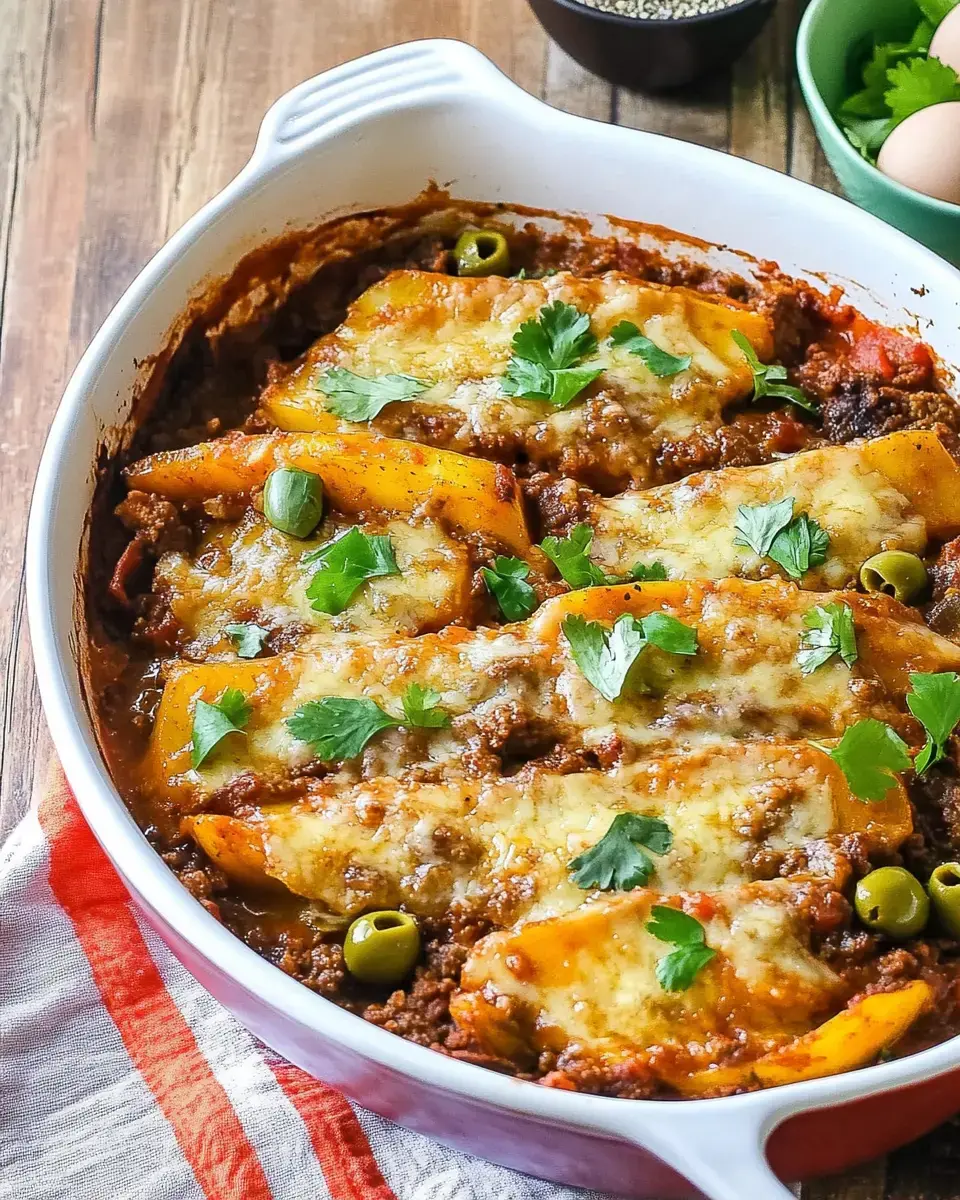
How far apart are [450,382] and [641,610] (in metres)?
0.75

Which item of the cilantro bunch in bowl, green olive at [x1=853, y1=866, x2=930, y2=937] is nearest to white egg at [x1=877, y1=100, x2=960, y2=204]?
the cilantro bunch in bowl

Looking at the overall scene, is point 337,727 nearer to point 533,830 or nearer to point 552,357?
point 533,830

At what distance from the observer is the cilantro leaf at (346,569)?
288 centimetres

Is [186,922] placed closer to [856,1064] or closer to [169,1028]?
[169,1028]

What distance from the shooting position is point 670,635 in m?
2.71

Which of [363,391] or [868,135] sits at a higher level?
[868,135]

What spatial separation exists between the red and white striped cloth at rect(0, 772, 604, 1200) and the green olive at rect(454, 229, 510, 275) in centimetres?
153

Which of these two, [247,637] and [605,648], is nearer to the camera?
[605,648]

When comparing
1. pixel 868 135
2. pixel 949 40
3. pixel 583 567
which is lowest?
pixel 583 567

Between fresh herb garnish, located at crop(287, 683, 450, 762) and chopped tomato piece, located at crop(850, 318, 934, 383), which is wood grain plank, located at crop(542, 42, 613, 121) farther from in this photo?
fresh herb garnish, located at crop(287, 683, 450, 762)

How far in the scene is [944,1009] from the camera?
2500mm

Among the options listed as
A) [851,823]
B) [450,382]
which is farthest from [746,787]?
[450,382]

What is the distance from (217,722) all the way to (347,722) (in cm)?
24

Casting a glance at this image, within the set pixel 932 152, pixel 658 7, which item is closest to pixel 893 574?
pixel 932 152
